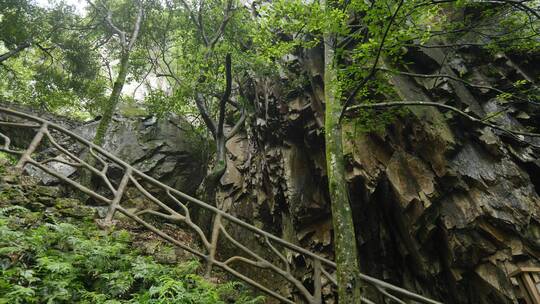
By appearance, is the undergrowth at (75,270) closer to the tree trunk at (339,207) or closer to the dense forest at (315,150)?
the dense forest at (315,150)

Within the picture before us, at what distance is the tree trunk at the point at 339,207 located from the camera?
14.3ft

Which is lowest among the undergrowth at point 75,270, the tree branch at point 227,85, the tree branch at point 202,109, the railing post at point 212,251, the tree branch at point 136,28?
the undergrowth at point 75,270

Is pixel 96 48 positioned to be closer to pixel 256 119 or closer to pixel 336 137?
pixel 256 119

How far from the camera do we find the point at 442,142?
7.07 m

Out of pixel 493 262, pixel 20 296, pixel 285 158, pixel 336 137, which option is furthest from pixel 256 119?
pixel 20 296

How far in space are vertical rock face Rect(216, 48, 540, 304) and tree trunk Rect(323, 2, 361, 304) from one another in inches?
69.2

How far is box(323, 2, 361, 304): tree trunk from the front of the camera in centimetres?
436

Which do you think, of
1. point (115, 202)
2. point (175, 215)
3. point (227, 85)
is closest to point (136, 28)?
point (227, 85)

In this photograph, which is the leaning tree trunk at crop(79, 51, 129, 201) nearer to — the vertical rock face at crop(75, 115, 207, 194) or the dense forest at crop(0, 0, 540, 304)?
the dense forest at crop(0, 0, 540, 304)

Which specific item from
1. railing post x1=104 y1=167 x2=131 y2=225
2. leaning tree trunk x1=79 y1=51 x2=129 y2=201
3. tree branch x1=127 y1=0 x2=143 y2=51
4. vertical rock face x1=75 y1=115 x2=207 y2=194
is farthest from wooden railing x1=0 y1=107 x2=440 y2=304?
vertical rock face x1=75 y1=115 x2=207 y2=194

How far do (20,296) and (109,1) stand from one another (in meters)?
14.8

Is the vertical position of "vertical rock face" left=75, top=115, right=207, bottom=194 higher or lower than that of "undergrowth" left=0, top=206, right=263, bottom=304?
higher

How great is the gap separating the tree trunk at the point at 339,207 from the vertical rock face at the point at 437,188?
1.76 metres

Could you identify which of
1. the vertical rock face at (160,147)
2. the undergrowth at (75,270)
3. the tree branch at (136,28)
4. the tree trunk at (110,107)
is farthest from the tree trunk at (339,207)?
the vertical rock face at (160,147)
